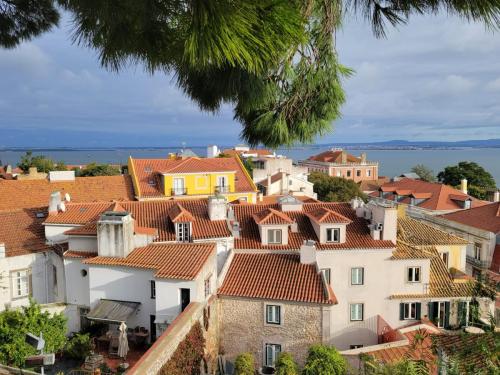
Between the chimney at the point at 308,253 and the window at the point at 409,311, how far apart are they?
510cm

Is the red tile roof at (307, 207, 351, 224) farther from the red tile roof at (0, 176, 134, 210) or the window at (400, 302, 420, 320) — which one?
the red tile roof at (0, 176, 134, 210)

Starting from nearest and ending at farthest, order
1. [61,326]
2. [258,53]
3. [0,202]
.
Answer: [258,53] < [61,326] < [0,202]

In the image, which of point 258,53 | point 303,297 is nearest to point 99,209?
point 303,297

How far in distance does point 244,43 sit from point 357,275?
18.2m

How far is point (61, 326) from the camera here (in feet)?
42.0

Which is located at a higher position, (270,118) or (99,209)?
(270,118)

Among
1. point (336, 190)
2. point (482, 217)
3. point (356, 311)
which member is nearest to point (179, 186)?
point (356, 311)

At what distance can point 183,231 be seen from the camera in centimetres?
1938

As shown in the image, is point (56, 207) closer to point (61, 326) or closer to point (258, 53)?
point (61, 326)

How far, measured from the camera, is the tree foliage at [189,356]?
11.8 m

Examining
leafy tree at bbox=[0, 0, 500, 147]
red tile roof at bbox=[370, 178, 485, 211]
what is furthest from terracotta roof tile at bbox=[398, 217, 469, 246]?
leafy tree at bbox=[0, 0, 500, 147]

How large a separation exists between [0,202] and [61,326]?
59.2ft

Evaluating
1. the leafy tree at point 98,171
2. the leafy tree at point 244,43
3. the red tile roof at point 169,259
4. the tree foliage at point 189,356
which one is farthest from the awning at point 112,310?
the leafy tree at point 98,171

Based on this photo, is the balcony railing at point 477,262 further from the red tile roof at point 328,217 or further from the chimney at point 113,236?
the chimney at point 113,236
